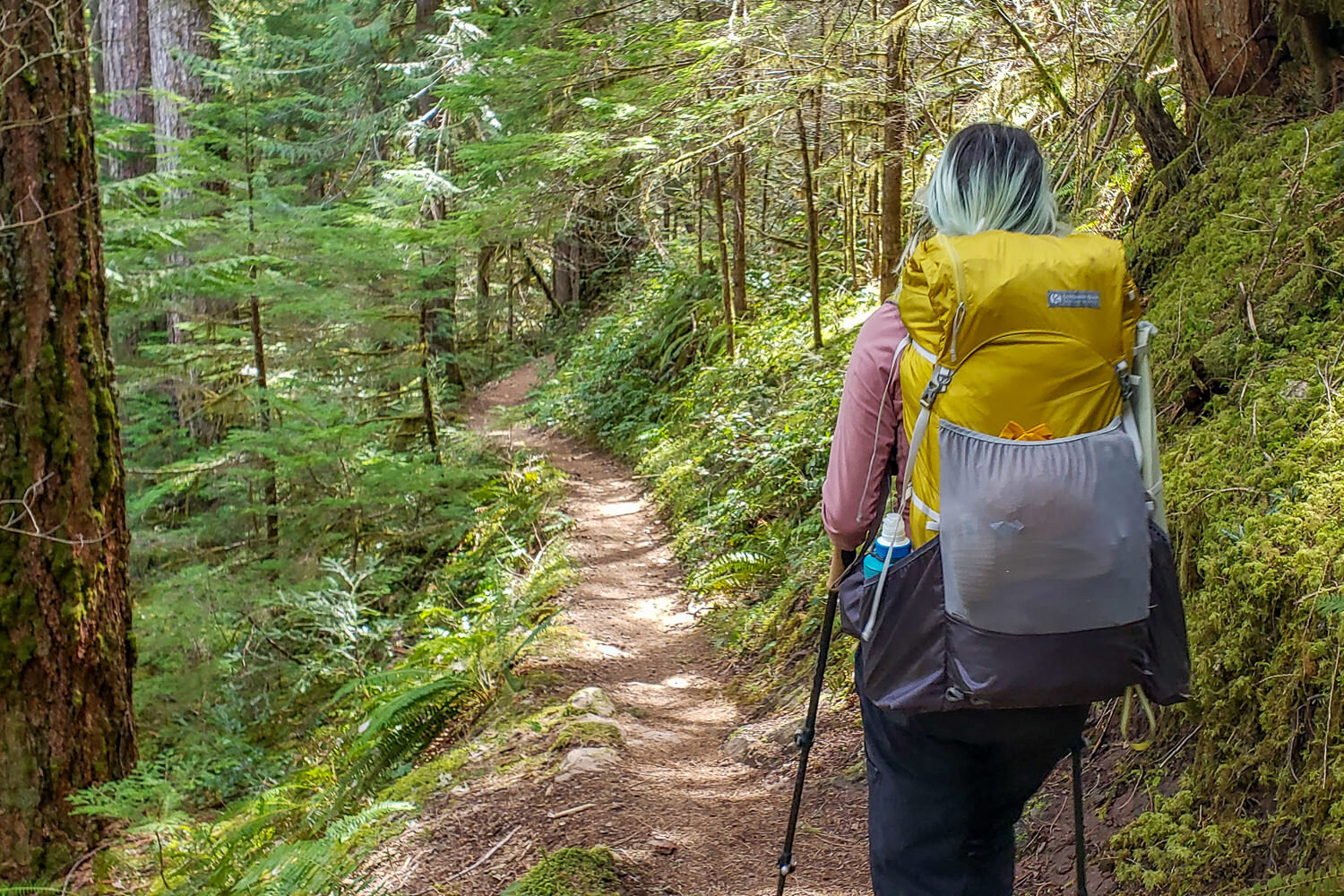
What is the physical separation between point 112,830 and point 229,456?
14.8 feet

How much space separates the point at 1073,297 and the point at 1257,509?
1.56 metres

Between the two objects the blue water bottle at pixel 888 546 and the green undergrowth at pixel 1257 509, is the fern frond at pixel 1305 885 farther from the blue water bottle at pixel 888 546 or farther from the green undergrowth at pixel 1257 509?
the blue water bottle at pixel 888 546

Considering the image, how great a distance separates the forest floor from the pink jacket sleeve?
A: 1.56 meters

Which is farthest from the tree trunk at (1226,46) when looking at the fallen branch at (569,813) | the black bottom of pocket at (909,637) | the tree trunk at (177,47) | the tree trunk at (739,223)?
the tree trunk at (177,47)

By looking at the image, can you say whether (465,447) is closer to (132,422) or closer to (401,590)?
(401,590)

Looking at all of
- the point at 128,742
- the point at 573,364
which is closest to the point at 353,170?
the point at 573,364

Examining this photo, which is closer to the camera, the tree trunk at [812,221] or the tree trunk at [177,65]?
the tree trunk at [812,221]

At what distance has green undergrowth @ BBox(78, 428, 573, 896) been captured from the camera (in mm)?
4570

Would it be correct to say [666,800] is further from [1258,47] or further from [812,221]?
[812,221]

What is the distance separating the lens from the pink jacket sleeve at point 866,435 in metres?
2.12

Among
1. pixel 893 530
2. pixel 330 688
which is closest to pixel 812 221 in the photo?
pixel 330 688

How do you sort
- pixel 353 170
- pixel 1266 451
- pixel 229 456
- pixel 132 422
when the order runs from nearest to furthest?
1. pixel 1266 451
2. pixel 229 456
3. pixel 132 422
4. pixel 353 170

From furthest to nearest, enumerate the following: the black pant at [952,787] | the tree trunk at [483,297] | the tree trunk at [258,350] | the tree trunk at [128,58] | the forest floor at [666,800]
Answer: the tree trunk at [483,297] → the tree trunk at [128,58] → the tree trunk at [258,350] → the forest floor at [666,800] → the black pant at [952,787]

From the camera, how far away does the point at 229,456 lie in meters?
9.10
